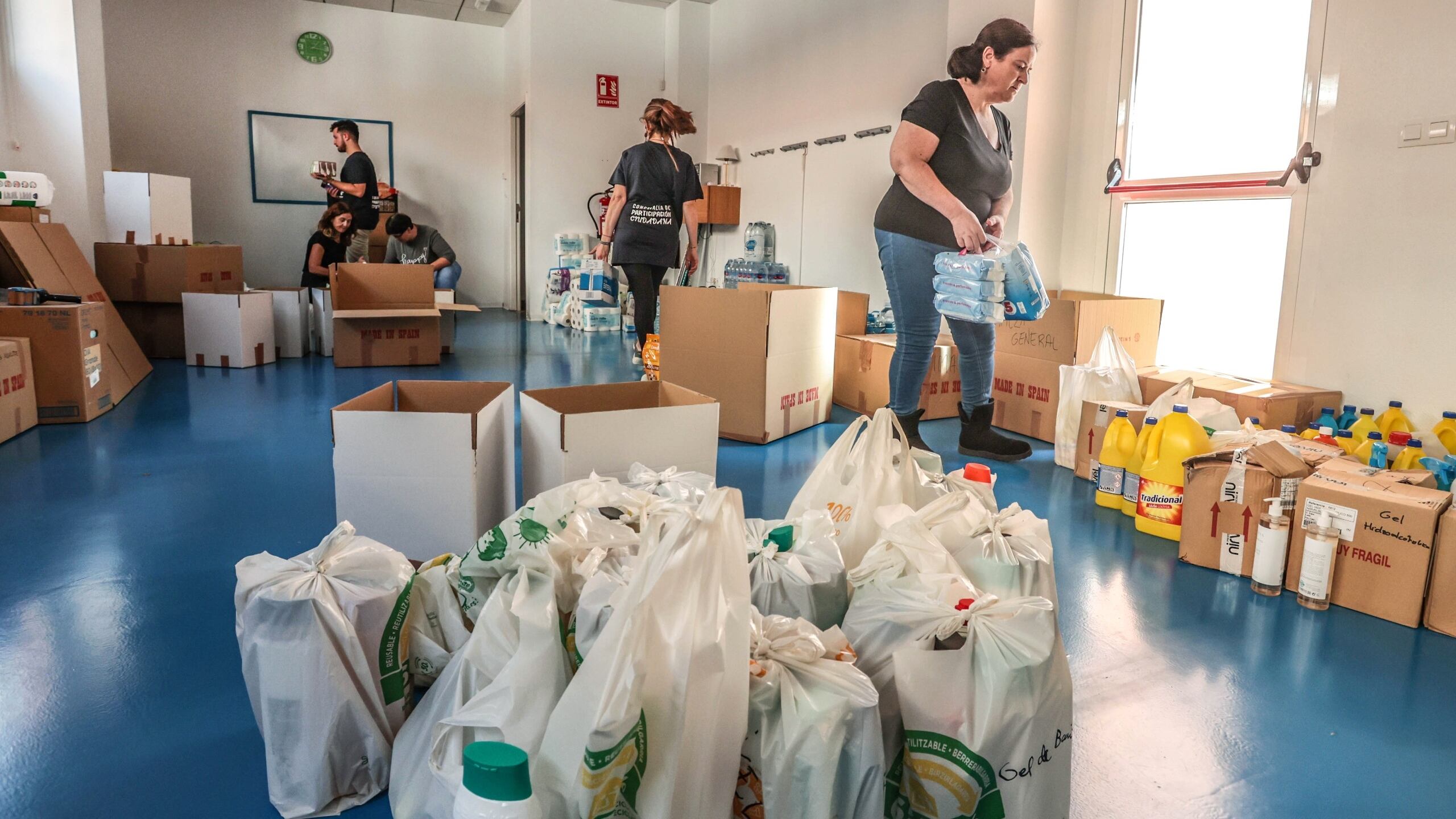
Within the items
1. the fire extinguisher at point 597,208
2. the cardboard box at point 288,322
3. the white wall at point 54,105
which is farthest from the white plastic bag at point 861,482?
the fire extinguisher at point 597,208

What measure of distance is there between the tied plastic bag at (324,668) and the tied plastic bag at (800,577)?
0.51 m

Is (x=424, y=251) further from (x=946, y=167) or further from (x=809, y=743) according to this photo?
(x=809, y=743)

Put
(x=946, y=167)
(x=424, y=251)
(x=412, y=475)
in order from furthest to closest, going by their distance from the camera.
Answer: (x=424, y=251) < (x=946, y=167) < (x=412, y=475)

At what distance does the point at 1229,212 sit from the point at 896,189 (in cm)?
161

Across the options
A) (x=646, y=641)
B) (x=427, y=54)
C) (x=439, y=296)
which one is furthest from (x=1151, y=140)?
(x=427, y=54)

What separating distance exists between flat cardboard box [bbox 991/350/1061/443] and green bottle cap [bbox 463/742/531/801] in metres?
3.06

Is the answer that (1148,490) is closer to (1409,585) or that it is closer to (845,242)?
(1409,585)

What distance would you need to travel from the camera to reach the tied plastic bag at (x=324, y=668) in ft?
3.79

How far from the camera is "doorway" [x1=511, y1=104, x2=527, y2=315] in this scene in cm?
881

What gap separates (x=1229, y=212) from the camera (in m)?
3.65

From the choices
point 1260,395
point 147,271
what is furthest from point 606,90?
point 1260,395

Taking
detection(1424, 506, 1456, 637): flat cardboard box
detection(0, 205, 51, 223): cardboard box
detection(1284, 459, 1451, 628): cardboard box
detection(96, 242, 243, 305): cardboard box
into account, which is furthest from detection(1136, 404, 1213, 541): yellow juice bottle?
detection(96, 242, 243, 305): cardboard box

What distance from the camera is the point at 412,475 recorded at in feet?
5.99

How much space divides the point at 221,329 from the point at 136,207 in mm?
1302
